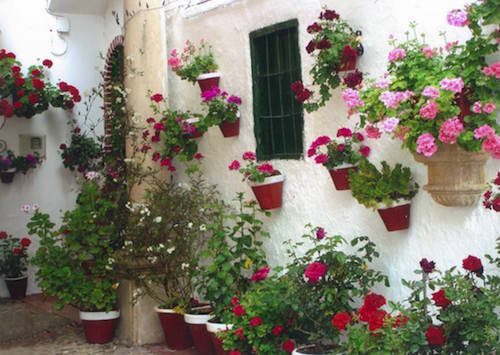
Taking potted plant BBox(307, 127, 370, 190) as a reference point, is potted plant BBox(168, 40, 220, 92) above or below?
above

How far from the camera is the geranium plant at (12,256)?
919cm

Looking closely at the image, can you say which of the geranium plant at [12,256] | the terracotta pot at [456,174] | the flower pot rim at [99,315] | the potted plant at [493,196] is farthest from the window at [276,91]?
the geranium plant at [12,256]

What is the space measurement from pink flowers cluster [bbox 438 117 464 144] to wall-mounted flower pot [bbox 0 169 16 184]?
6.99m

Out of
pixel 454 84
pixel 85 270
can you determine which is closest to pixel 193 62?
pixel 85 270

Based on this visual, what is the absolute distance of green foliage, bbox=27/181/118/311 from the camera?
22.7ft

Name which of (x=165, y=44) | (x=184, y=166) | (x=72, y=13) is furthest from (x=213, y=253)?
(x=72, y=13)

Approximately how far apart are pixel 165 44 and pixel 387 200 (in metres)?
3.57

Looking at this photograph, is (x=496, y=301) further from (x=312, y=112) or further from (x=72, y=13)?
(x=72, y=13)

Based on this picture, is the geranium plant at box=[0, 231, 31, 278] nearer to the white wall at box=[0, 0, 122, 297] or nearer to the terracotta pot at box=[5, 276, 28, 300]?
the terracotta pot at box=[5, 276, 28, 300]

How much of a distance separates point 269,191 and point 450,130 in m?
2.20

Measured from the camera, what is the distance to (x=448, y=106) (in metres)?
3.79

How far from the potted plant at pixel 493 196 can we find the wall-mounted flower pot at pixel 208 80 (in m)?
3.12

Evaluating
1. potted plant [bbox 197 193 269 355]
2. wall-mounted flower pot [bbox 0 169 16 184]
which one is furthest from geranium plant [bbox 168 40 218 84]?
wall-mounted flower pot [bbox 0 169 16 184]

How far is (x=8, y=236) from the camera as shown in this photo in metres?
9.41
